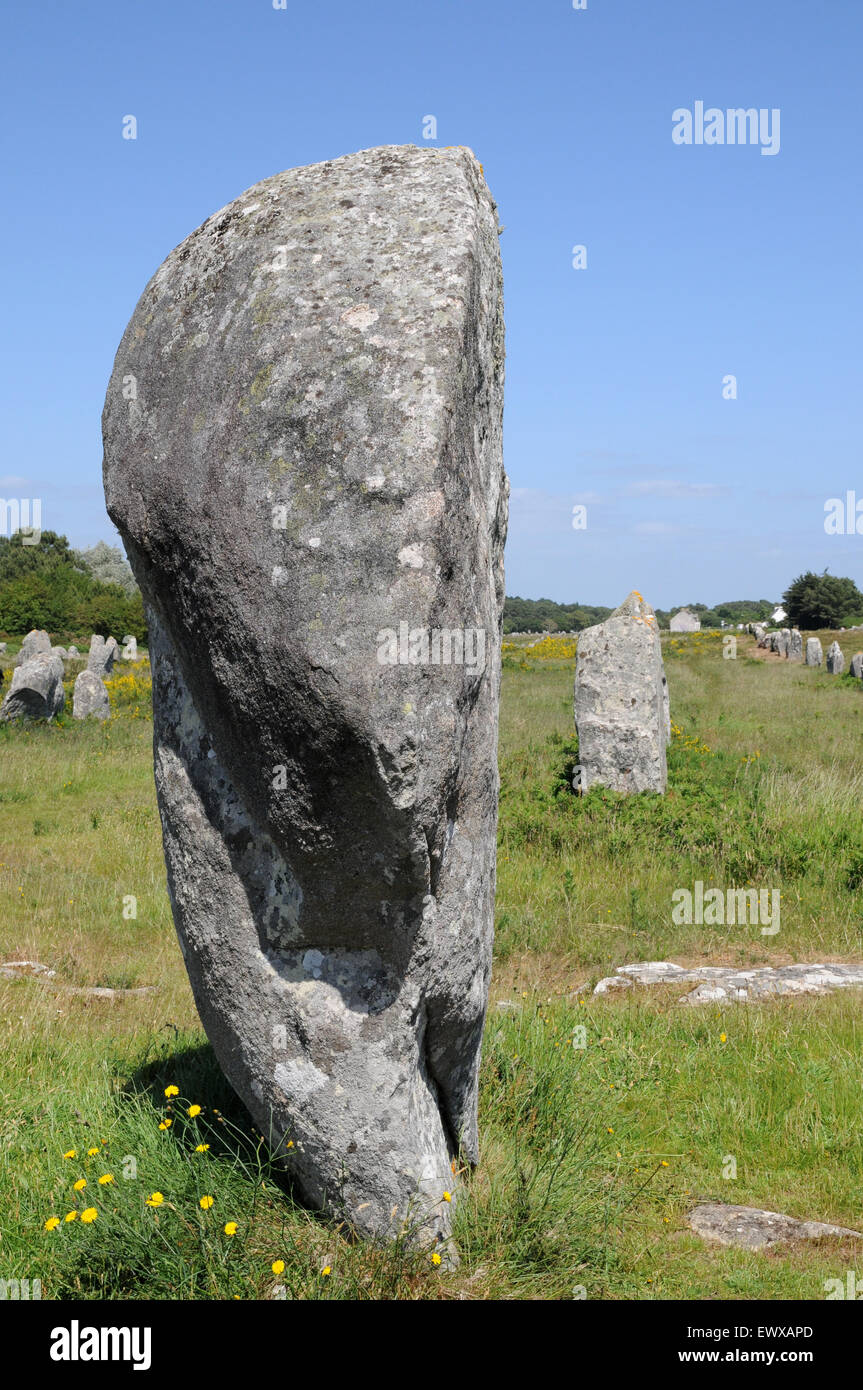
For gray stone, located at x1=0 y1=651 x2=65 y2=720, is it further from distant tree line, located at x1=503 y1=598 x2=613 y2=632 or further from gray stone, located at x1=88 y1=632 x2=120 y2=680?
distant tree line, located at x1=503 y1=598 x2=613 y2=632

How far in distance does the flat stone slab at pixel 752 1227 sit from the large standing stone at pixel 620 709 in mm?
7250

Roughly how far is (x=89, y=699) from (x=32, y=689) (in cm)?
247

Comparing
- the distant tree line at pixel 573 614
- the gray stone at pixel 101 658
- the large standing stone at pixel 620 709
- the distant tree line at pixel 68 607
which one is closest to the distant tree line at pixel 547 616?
the distant tree line at pixel 573 614

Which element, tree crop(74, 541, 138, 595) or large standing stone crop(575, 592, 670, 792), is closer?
large standing stone crop(575, 592, 670, 792)

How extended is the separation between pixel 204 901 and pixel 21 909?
5.85 metres

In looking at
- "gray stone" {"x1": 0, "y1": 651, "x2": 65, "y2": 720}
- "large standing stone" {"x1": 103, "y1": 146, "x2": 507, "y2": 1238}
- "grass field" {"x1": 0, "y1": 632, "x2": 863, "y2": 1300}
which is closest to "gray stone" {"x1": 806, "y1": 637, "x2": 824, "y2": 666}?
"grass field" {"x1": 0, "y1": 632, "x2": 863, "y2": 1300}

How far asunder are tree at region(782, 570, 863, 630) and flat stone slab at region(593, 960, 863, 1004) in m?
54.4

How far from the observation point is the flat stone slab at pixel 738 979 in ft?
22.2

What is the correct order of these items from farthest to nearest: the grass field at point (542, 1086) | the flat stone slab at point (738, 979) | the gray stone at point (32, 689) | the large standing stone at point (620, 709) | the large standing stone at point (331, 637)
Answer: the gray stone at point (32, 689) < the large standing stone at point (620, 709) < the flat stone slab at point (738, 979) < the grass field at point (542, 1086) < the large standing stone at point (331, 637)

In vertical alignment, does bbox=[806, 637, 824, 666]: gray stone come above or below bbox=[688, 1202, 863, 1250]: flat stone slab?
above

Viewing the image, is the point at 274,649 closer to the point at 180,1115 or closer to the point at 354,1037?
the point at 354,1037

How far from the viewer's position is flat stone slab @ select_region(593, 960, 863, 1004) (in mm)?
6754

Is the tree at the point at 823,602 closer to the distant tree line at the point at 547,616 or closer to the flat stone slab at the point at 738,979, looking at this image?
the distant tree line at the point at 547,616

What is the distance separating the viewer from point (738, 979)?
277 inches
